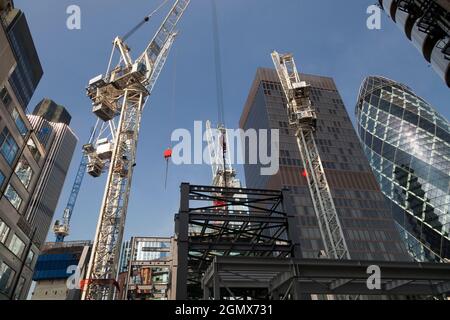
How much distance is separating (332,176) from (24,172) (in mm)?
99063

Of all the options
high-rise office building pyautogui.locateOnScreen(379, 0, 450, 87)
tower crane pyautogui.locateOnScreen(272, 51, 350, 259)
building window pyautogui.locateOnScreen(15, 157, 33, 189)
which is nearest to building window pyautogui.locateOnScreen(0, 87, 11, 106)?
building window pyautogui.locateOnScreen(15, 157, 33, 189)

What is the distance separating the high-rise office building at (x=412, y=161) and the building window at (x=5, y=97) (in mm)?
120979

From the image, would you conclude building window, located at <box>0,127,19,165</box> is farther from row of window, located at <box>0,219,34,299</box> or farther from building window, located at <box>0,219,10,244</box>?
row of window, located at <box>0,219,34,299</box>

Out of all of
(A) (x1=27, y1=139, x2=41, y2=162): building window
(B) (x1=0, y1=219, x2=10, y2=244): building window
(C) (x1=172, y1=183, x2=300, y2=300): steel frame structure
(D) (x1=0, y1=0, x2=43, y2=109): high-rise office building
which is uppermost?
(D) (x1=0, y1=0, x2=43, y2=109): high-rise office building

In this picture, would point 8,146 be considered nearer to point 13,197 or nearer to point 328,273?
point 13,197

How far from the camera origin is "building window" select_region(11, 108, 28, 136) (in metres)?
46.6

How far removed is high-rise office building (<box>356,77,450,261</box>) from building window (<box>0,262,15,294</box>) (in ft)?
389

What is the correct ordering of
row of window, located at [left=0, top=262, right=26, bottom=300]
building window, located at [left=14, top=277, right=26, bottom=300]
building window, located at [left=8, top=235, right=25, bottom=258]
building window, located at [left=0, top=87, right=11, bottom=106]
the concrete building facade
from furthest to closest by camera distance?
building window, located at [left=14, top=277, right=26, bottom=300], building window, located at [left=8, top=235, right=25, bottom=258], row of window, located at [left=0, top=262, right=26, bottom=300], building window, located at [left=0, top=87, right=11, bottom=106], the concrete building facade

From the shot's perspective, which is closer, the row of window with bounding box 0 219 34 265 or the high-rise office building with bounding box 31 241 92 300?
the row of window with bounding box 0 219 34 265

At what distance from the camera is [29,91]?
170 metres

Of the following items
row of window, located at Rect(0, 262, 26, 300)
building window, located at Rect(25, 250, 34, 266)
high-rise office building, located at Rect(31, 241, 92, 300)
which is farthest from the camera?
high-rise office building, located at Rect(31, 241, 92, 300)

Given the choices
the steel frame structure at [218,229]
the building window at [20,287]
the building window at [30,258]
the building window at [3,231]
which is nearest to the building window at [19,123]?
the building window at [3,231]

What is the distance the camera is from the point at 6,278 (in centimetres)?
4506
